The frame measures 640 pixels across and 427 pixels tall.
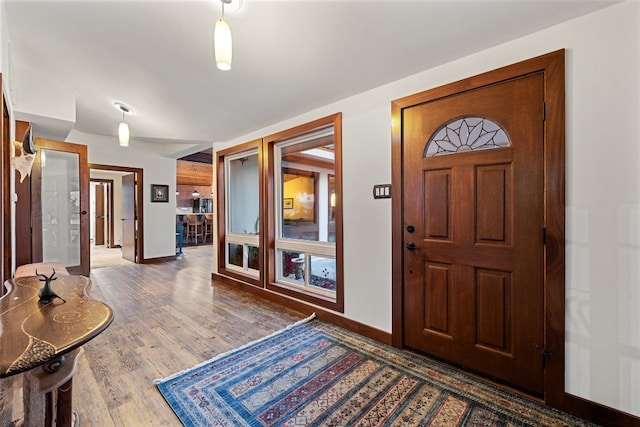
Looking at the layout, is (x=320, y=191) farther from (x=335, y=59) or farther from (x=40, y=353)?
(x=40, y=353)

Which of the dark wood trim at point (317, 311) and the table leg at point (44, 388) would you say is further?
the dark wood trim at point (317, 311)

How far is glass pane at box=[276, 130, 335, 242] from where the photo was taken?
3340 millimetres

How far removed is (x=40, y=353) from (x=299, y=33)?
215 cm

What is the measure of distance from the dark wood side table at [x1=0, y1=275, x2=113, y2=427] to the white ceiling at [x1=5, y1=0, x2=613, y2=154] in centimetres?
189

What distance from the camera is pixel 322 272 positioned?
134 inches

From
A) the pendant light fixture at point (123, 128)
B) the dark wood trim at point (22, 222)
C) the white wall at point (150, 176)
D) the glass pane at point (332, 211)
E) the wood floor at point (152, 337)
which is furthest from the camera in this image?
the white wall at point (150, 176)

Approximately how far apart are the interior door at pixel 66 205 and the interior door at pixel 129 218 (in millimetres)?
1344

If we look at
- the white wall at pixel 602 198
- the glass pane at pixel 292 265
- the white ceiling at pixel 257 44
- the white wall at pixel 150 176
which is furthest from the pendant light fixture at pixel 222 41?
the white wall at pixel 150 176

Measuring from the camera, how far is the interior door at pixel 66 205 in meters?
4.55

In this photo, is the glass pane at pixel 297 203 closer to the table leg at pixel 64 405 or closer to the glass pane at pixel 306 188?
the glass pane at pixel 306 188

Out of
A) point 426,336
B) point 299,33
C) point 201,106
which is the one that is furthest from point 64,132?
point 426,336

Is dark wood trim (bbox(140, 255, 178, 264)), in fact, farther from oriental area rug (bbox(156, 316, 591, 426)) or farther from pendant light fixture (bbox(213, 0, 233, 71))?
pendant light fixture (bbox(213, 0, 233, 71))

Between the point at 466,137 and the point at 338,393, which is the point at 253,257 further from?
the point at 466,137

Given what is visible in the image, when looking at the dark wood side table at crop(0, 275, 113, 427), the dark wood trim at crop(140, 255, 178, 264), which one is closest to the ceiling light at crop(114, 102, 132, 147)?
the dark wood side table at crop(0, 275, 113, 427)
